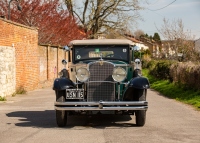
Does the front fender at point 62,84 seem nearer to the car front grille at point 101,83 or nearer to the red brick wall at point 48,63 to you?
the car front grille at point 101,83

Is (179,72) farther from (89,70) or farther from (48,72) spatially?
(89,70)

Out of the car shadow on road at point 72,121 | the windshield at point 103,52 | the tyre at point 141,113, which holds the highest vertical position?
the windshield at point 103,52

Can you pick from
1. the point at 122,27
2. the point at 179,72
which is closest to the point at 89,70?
the point at 179,72

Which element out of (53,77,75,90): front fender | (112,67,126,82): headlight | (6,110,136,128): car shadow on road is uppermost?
(112,67,126,82): headlight

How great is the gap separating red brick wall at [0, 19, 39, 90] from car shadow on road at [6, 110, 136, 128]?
804 cm

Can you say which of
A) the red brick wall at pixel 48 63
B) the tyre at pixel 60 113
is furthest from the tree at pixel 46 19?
the tyre at pixel 60 113

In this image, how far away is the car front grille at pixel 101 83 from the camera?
36.5ft

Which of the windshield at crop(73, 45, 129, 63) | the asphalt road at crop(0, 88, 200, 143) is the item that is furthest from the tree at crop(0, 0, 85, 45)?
the windshield at crop(73, 45, 129, 63)

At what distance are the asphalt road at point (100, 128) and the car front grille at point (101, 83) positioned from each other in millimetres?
774

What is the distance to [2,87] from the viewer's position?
65.5 ft

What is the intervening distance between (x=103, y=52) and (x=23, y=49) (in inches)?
507

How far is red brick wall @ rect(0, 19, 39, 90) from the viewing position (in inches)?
853

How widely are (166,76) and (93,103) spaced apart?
66.5 ft

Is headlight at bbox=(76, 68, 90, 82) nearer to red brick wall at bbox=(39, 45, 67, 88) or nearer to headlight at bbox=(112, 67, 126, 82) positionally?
headlight at bbox=(112, 67, 126, 82)
